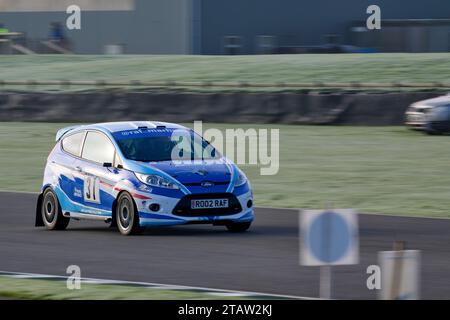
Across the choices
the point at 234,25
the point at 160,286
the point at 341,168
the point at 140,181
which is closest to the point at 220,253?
the point at 140,181

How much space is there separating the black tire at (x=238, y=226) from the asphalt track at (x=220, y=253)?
0.37ft

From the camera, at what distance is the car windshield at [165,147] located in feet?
49.6

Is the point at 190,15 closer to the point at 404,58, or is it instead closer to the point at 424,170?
the point at 404,58

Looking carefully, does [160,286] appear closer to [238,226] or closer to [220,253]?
[220,253]

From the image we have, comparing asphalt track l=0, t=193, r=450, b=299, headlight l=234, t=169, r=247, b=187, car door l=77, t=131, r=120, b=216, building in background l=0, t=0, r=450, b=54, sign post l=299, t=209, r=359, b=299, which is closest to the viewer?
sign post l=299, t=209, r=359, b=299

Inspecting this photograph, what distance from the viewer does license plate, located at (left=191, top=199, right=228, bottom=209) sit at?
14.5 m

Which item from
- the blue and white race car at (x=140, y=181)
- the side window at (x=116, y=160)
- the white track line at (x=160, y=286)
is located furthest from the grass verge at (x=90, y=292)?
the side window at (x=116, y=160)

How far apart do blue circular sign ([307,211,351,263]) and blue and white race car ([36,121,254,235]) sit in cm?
617

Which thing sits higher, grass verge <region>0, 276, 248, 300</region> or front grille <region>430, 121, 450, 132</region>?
grass verge <region>0, 276, 248, 300</region>

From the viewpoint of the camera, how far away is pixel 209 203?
14570 mm

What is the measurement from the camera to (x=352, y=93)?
30578 millimetres

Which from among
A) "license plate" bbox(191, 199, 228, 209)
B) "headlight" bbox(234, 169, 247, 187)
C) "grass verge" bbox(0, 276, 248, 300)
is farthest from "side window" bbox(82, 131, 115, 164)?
"grass verge" bbox(0, 276, 248, 300)

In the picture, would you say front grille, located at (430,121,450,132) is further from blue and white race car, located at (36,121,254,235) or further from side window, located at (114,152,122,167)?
side window, located at (114,152,122,167)

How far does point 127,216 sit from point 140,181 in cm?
49
